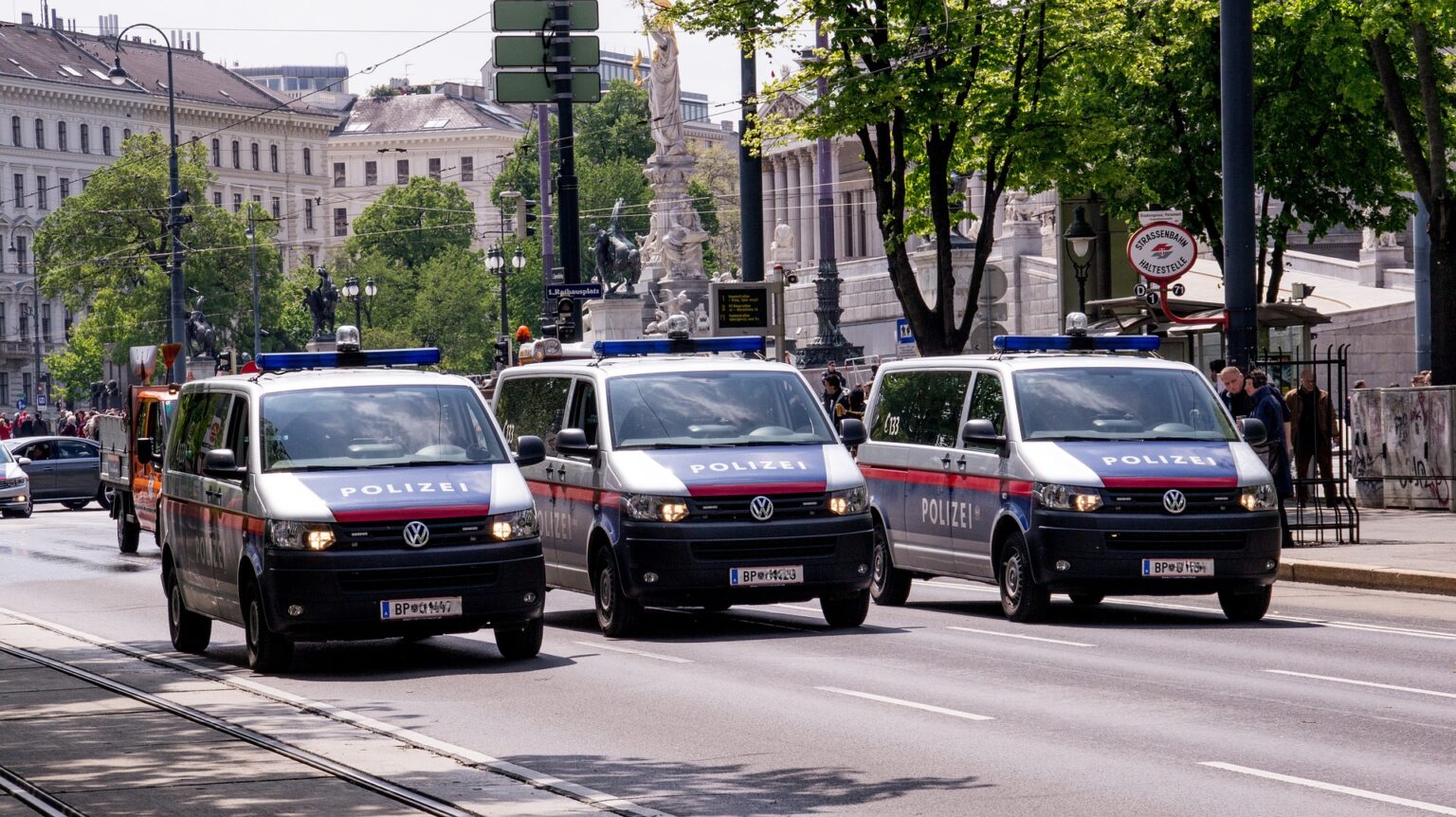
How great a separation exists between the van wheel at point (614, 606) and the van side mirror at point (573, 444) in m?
0.73

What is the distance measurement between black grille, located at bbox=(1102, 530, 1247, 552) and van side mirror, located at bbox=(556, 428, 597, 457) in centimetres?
363

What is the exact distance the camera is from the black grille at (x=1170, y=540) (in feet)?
54.3

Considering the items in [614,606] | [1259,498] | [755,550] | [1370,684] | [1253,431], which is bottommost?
[1370,684]

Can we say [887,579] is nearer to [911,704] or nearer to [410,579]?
[410,579]

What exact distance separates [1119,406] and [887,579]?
2.85 metres

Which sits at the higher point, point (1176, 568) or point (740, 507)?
point (740, 507)

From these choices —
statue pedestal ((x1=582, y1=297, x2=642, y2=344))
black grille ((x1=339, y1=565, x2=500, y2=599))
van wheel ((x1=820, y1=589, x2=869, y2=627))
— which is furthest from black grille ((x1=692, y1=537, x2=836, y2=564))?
statue pedestal ((x1=582, y1=297, x2=642, y2=344))

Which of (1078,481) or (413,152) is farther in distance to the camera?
(413,152)

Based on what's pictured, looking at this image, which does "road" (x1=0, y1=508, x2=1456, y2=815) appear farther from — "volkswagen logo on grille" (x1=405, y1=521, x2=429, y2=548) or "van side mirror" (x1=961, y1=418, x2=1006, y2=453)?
"van side mirror" (x1=961, y1=418, x2=1006, y2=453)

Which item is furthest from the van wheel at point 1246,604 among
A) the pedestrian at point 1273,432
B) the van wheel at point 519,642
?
the van wheel at point 519,642

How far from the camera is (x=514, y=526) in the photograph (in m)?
14.4

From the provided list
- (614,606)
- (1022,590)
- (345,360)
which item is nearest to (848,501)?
(1022,590)

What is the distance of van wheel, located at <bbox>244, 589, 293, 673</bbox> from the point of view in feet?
47.0

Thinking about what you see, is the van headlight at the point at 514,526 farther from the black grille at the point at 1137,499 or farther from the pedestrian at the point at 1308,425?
the pedestrian at the point at 1308,425
